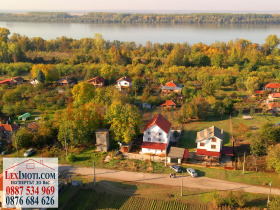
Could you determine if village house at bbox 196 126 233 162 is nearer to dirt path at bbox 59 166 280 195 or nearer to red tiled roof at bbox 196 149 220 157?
red tiled roof at bbox 196 149 220 157

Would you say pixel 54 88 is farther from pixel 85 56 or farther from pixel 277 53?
pixel 277 53

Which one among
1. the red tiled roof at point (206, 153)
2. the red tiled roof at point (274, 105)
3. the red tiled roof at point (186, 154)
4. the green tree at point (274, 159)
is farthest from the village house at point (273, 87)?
the red tiled roof at point (186, 154)

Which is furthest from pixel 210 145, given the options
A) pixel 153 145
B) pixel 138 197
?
pixel 138 197

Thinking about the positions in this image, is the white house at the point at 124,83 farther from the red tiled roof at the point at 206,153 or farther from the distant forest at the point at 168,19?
the distant forest at the point at 168,19

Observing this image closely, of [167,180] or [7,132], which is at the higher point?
[7,132]

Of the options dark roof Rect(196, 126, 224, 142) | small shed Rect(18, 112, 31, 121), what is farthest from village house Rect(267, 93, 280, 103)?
small shed Rect(18, 112, 31, 121)

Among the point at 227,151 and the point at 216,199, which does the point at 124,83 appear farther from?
the point at 216,199
